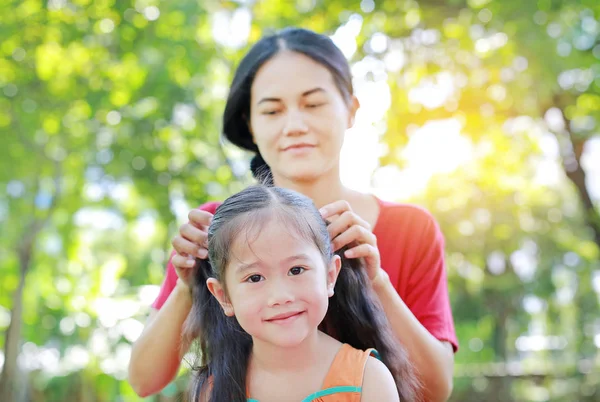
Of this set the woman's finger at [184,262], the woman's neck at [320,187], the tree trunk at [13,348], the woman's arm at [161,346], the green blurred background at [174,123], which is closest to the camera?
the woman's finger at [184,262]

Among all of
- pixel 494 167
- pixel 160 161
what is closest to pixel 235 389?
pixel 160 161

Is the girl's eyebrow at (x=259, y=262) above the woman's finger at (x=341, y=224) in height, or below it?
below

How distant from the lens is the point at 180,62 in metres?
5.53

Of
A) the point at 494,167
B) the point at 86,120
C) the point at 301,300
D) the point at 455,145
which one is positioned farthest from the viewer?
the point at 494,167

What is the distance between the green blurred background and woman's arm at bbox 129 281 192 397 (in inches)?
80.4

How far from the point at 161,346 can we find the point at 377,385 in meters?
0.75

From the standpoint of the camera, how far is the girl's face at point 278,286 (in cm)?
149

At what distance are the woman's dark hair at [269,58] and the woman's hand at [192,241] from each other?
0.93ft

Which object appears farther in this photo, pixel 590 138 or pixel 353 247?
pixel 590 138

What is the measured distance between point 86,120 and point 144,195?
1.29 m

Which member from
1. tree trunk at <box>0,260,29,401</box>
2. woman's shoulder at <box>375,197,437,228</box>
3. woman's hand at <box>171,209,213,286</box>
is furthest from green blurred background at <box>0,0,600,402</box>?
woman's hand at <box>171,209,213,286</box>

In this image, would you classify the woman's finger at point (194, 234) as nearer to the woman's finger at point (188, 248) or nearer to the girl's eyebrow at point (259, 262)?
the woman's finger at point (188, 248)

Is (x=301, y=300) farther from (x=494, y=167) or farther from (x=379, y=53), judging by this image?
(x=494, y=167)

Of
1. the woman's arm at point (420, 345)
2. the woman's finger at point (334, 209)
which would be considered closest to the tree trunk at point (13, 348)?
A: the woman's arm at point (420, 345)
